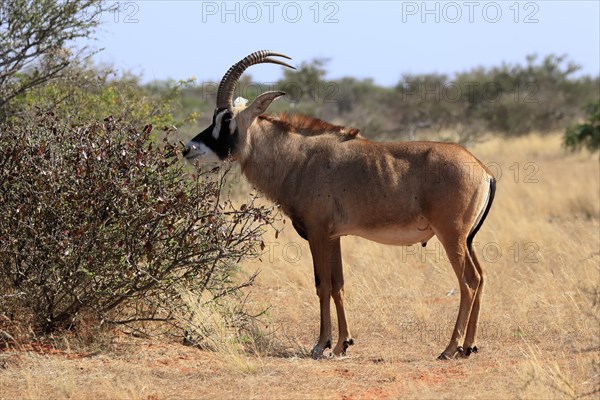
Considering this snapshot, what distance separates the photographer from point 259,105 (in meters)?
9.28

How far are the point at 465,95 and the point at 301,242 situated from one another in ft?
93.6

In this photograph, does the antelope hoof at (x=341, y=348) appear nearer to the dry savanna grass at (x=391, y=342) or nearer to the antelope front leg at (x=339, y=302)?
the antelope front leg at (x=339, y=302)

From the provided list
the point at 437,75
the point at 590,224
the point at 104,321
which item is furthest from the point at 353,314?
the point at 437,75

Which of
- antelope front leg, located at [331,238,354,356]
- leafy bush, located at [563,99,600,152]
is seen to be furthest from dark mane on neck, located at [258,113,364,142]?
leafy bush, located at [563,99,600,152]

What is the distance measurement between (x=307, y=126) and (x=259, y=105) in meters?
0.55

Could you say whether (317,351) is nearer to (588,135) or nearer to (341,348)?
(341,348)

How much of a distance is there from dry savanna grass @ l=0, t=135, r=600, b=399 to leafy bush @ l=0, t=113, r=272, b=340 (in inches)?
20.4

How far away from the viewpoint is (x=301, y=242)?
14.2 meters

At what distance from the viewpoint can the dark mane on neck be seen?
9336 millimetres

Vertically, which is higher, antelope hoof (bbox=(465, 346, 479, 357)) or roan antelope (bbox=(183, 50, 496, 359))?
roan antelope (bbox=(183, 50, 496, 359))

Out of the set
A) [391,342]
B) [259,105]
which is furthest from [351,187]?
[391,342]

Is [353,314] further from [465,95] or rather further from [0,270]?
[465,95]

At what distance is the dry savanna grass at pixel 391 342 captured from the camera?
709cm

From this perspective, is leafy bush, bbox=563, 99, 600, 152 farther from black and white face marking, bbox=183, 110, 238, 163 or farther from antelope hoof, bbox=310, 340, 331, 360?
antelope hoof, bbox=310, 340, 331, 360
